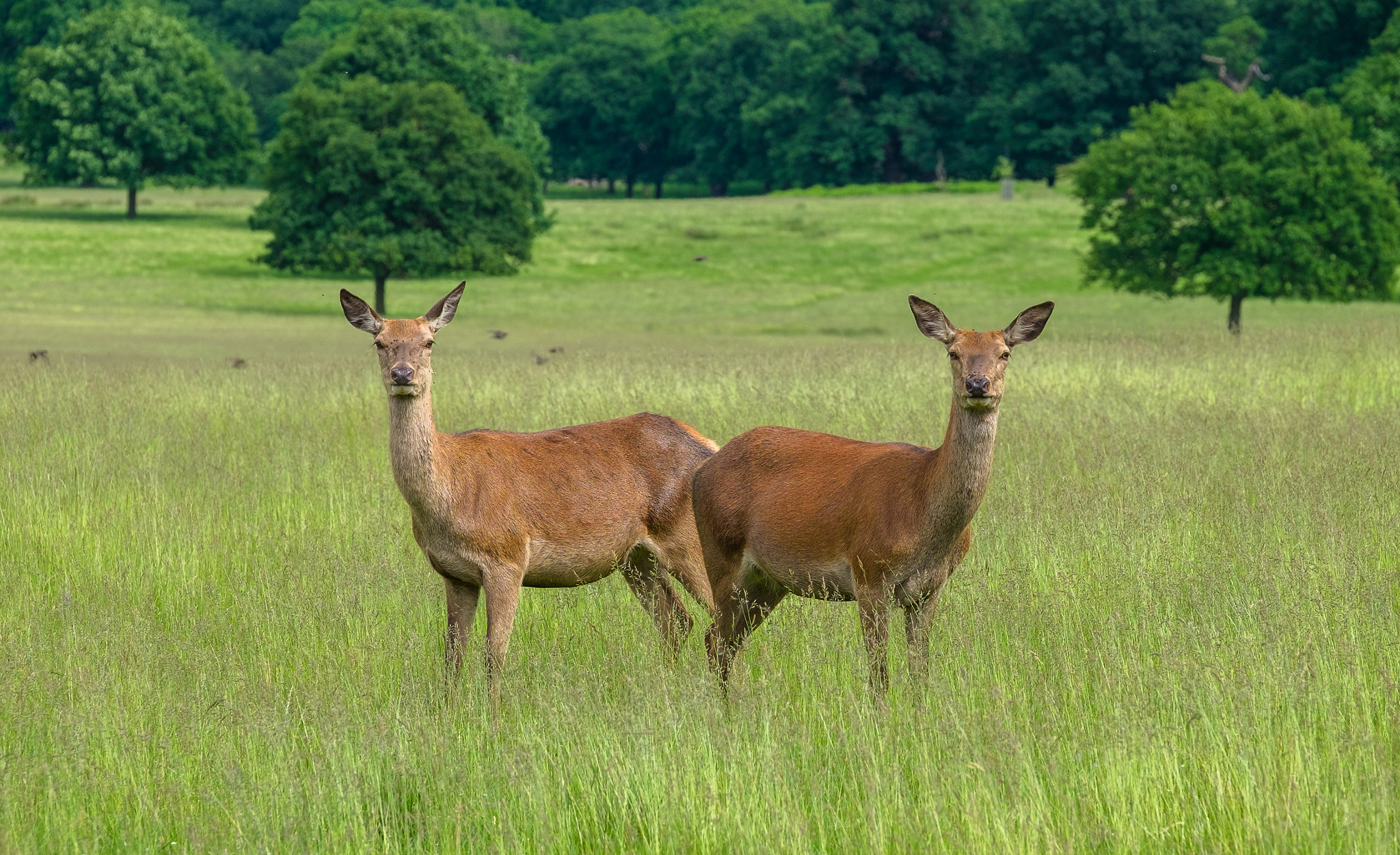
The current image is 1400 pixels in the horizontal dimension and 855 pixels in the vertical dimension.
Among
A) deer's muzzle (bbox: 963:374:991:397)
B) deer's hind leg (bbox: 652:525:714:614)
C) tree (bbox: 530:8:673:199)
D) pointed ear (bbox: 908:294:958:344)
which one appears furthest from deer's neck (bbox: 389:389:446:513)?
tree (bbox: 530:8:673:199)

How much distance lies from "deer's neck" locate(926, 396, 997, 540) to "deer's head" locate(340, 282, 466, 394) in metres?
2.24

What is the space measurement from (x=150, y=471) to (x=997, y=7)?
9562cm

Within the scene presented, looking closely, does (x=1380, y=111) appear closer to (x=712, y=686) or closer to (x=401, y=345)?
(x=401, y=345)

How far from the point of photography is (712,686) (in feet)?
20.1

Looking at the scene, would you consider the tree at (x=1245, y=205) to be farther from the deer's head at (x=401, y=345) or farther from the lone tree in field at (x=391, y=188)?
the deer's head at (x=401, y=345)

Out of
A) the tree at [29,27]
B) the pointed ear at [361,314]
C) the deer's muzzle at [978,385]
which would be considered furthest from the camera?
the tree at [29,27]

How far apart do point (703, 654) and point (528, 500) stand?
1172 millimetres

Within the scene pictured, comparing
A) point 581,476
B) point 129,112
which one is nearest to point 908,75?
point 129,112

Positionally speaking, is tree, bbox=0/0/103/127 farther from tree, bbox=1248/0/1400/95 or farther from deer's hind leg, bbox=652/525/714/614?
deer's hind leg, bbox=652/525/714/614

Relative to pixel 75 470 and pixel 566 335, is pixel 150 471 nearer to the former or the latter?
pixel 75 470

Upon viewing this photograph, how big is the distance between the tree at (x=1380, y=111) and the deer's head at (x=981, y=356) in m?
31.6

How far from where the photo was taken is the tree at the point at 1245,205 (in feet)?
98.1

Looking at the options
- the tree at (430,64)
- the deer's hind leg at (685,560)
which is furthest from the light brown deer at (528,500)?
the tree at (430,64)

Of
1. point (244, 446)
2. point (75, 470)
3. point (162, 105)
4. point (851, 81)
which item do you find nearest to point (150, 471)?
point (75, 470)
